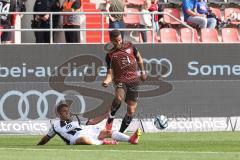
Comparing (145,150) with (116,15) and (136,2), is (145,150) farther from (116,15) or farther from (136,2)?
(136,2)

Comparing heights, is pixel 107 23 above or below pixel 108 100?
above

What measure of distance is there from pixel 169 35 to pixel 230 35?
2.12 m

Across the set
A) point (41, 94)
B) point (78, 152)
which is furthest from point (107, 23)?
point (78, 152)

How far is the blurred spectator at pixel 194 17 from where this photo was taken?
25.8 meters

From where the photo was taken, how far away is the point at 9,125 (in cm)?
2358

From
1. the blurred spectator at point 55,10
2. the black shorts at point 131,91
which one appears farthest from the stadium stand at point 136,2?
the black shorts at point 131,91

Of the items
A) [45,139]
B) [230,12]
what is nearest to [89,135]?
[45,139]

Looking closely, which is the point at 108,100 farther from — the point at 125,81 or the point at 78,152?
the point at 78,152

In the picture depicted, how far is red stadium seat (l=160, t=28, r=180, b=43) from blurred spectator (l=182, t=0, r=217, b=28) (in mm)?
567

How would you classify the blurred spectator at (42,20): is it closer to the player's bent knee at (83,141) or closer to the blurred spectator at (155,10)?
the blurred spectator at (155,10)

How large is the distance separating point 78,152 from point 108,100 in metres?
9.59

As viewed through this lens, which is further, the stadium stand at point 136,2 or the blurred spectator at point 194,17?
the stadium stand at point 136,2

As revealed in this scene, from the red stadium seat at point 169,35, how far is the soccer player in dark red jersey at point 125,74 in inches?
244

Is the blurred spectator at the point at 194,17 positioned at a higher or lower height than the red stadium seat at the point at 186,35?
higher
